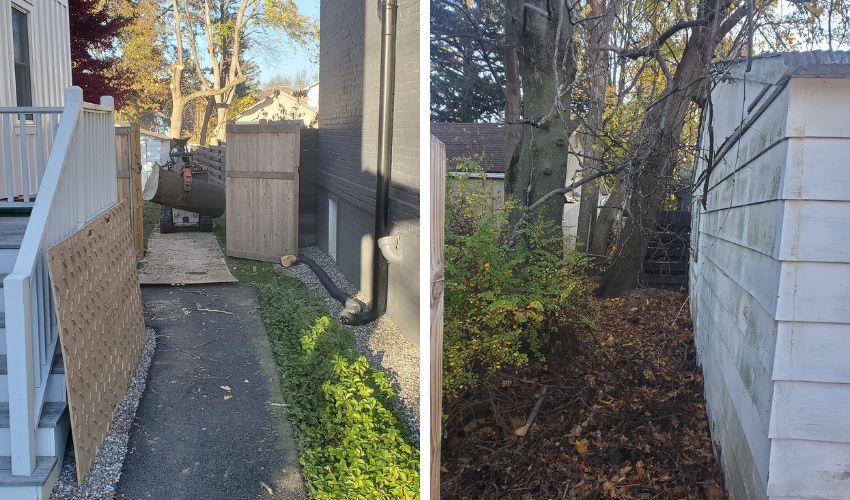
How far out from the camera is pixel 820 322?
192 centimetres

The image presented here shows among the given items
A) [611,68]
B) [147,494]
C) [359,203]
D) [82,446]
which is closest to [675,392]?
[359,203]

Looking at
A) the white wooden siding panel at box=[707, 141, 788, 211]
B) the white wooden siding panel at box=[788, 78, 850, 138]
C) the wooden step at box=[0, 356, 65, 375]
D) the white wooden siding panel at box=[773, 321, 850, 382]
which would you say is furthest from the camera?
the wooden step at box=[0, 356, 65, 375]

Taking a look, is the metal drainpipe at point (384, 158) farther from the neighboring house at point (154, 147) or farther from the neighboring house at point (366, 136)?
the neighboring house at point (154, 147)

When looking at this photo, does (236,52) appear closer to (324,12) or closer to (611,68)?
(324,12)

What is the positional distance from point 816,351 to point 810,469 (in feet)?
1.07

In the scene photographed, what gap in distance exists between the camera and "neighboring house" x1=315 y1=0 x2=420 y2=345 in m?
2.27

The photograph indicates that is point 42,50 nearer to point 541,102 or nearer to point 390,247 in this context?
point 541,102

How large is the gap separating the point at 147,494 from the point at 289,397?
85 cm

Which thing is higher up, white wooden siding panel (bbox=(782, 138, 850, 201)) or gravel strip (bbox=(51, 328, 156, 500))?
white wooden siding panel (bbox=(782, 138, 850, 201))

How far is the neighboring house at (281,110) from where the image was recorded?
428cm

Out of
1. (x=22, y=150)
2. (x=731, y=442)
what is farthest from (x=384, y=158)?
(x=22, y=150)

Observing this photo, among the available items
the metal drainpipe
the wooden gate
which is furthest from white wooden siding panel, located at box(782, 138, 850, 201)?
the wooden gate

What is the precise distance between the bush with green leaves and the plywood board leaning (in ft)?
5.09

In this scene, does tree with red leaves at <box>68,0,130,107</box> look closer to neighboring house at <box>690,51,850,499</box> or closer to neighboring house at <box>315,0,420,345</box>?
neighboring house at <box>315,0,420,345</box>
